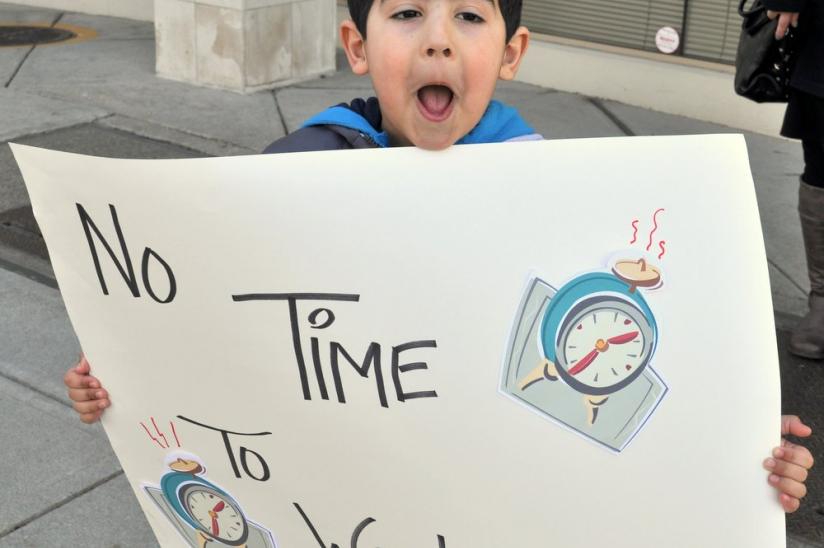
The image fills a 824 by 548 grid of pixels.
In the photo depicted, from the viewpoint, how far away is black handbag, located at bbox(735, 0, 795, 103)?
12.5 ft

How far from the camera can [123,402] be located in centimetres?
175

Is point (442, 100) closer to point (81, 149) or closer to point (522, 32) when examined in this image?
point (522, 32)

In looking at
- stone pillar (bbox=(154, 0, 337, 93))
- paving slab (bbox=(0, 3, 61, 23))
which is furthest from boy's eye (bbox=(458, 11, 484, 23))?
paving slab (bbox=(0, 3, 61, 23))

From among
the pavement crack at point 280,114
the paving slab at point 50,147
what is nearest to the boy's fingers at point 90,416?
the paving slab at point 50,147

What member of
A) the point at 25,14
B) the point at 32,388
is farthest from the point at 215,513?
the point at 25,14

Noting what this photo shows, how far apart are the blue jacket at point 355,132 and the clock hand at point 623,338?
439 mm

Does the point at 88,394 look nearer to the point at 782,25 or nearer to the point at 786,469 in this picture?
the point at 786,469

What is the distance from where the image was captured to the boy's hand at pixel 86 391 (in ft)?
5.82

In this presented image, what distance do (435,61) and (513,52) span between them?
0.82ft

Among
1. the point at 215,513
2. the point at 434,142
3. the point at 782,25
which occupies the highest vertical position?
the point at 434,142

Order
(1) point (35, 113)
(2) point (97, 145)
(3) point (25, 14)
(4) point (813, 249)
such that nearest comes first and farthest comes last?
(4) point (813, 249)
(2) point (97, 145)
(1) point (35, 113)
(3) point (25, 14)

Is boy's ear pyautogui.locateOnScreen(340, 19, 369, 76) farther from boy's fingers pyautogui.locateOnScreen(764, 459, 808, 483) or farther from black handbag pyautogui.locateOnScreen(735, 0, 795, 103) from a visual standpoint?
→ black handbag pyautogui.locateOnScreen(735, 0, 795, 103)

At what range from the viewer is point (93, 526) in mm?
2760

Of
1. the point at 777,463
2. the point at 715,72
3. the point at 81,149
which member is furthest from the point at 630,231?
the point at 715,72
